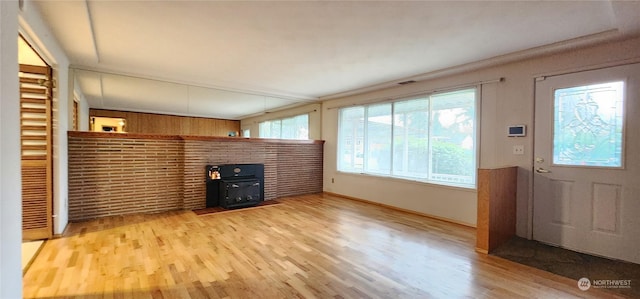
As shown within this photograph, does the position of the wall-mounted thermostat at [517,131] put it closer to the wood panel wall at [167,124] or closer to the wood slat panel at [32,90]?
the wood panel wall at [167,124]

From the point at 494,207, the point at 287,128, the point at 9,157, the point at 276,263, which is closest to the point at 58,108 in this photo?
the point at 9,157

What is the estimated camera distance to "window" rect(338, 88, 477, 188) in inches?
161

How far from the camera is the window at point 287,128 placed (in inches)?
246

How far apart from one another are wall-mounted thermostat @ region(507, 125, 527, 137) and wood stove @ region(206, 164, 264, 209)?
4.12m

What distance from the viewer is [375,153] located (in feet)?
18.0

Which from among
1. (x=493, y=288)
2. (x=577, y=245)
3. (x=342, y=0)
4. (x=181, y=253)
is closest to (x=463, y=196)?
(x=577, y=245)

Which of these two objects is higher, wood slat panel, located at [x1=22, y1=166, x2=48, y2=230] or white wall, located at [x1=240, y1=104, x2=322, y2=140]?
white wall, located at [x1=240, y1=104, x2=322, y2=140]

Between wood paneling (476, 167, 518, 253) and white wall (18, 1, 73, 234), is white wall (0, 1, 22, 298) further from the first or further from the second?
wood paneling (476, 167, 518, 253)

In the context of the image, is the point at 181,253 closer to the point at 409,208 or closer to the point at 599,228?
the point at 409,208

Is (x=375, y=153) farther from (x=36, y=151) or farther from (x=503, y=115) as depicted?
(x=36, y=151)

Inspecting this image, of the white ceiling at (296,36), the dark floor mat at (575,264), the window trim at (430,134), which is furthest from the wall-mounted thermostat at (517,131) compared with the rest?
the dark floor mat at (575,264)

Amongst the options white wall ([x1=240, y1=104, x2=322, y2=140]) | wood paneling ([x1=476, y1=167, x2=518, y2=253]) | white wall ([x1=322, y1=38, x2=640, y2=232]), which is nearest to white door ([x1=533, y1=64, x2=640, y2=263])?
white wall ([x1=322, y1=38, x2=640, y2=232])

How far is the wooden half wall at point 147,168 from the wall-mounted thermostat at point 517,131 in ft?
13.4

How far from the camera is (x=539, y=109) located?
3.35 meters
